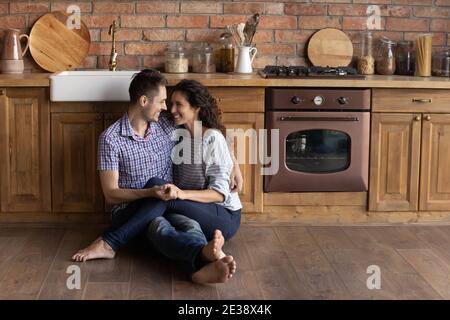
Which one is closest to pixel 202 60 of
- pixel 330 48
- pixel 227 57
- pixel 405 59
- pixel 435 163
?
pixel 227 57

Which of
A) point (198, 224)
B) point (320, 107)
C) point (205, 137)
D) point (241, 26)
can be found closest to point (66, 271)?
point (198, 224)

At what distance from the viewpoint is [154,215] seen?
145 inches

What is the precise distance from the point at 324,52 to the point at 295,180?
1000 millimetres

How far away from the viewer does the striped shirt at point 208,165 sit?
12.6ft

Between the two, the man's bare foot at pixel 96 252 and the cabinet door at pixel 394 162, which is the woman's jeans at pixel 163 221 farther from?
the cabinet door at pixel 394 162

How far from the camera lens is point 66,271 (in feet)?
11.7

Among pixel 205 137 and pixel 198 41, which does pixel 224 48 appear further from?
pixel 205 137

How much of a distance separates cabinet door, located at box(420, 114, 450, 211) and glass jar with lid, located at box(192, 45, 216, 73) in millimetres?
1333

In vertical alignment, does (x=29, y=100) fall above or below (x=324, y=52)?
below

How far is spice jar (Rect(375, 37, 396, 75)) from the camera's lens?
4.87m

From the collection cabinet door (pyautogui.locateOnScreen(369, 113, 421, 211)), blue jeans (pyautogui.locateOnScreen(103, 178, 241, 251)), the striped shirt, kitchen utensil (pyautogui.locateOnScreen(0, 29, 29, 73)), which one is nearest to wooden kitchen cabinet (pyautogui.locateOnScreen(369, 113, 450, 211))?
cabinet door (pyautogui.locateOnScreen(369, 113, 421, 211))

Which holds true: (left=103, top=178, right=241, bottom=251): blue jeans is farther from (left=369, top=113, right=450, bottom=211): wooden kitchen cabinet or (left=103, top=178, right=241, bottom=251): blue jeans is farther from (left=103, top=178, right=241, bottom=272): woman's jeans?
(left=369, top=113, right=450, bottom=211): wooden kitchen cabinet

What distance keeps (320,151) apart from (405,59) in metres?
0.95

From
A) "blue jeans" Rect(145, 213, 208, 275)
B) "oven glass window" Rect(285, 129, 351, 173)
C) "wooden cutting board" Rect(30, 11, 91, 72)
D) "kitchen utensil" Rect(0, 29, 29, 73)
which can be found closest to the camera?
"blue jeans" Rect(145, 213, 208, 275)
